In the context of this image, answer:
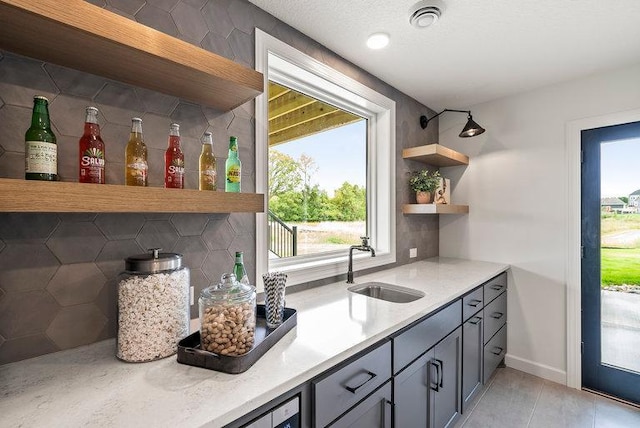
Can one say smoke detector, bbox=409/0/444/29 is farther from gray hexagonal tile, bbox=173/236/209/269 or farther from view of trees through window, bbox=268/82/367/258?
gray hexagonal tile, bbox=173/236/209/269

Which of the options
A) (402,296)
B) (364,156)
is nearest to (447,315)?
(402,296)

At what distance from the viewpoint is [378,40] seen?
1.82 m

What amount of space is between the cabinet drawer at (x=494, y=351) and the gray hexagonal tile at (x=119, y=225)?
2.38 metres

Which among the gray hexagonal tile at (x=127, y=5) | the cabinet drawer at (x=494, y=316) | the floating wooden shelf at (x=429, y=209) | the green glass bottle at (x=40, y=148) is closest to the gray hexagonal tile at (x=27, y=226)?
the green glass bottle at (x=40, y=148)

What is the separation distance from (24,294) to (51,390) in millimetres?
336

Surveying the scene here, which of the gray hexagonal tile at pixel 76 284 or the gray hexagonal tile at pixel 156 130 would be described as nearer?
the gray hexagonal tile at pixel 76 284

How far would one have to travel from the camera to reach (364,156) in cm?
260

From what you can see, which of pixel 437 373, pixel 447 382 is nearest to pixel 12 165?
pixel 437 373

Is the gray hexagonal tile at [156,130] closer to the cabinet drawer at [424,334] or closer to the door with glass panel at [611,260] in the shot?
the cabinet drawer at [424,334]

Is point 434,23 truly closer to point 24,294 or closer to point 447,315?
point 447,315

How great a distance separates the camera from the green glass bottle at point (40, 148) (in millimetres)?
802

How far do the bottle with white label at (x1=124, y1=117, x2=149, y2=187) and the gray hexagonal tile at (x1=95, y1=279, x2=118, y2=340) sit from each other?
0.39m

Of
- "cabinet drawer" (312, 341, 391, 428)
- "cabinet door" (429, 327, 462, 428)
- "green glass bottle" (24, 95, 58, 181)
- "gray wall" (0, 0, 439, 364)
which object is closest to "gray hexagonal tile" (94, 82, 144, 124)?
"gray wall" (0, 0, 439, 364)

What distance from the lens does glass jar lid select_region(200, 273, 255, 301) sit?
37.7 inches
